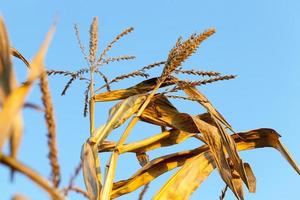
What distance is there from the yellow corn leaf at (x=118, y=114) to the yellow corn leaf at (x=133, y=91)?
0.81 feet

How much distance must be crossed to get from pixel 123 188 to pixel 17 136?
81.1 inches

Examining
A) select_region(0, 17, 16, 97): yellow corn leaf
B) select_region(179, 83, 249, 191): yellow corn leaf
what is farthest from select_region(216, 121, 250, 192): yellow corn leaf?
select_region(0, 17, 16, 97): yellow corn leaf

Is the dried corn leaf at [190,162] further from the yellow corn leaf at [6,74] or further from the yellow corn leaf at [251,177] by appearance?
the yellow corn leaf at [6,74]

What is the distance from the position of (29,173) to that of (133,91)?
2.60 m

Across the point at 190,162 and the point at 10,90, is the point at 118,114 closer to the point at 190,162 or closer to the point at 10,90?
the point at 190,162

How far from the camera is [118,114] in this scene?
2.57 metres

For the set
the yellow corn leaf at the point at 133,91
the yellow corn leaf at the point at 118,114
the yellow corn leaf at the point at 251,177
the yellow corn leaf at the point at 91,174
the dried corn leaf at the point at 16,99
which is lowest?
the yellow corn leaf at the point at 251,177

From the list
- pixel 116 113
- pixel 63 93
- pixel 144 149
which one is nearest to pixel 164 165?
pixel 144 149

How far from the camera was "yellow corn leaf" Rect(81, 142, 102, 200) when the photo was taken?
2.12 metres

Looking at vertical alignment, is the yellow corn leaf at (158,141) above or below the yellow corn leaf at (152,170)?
above

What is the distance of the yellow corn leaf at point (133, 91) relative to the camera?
294 cm

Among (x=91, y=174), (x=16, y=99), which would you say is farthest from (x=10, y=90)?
(x=91, y=174)

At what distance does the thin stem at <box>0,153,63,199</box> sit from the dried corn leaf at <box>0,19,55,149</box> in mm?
16

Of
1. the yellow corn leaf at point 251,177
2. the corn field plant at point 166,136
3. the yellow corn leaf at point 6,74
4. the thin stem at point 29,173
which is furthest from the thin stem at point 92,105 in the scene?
the thin stem at point 29,173
